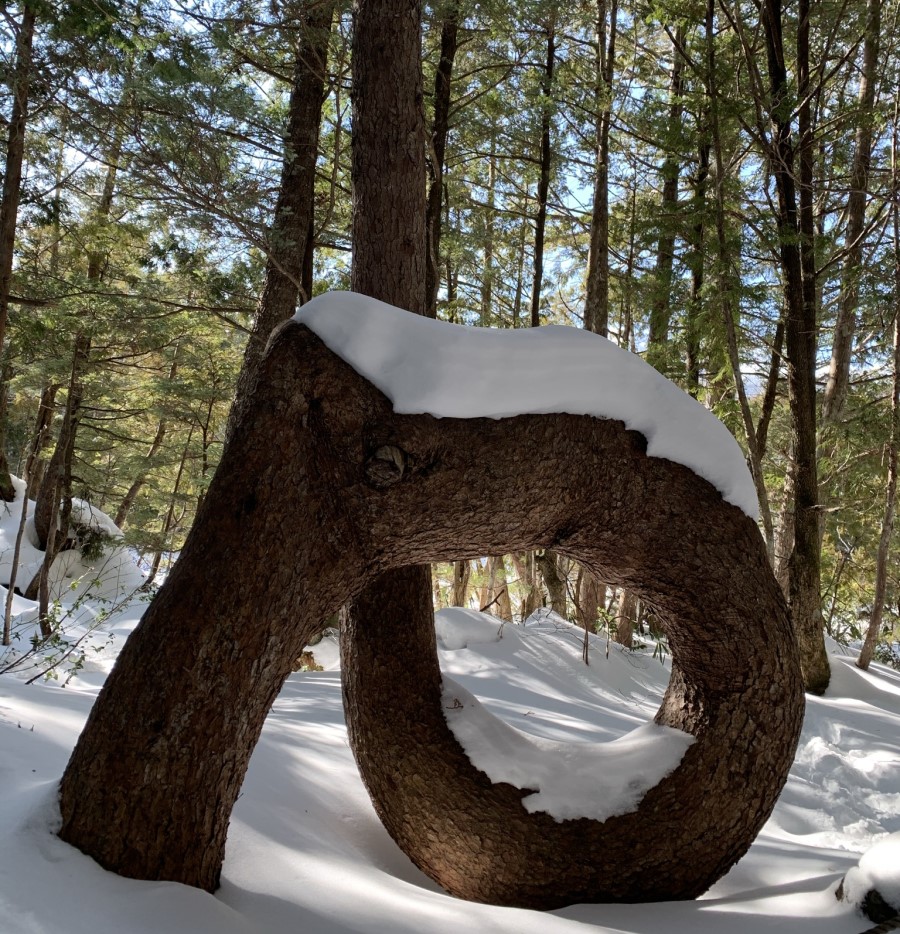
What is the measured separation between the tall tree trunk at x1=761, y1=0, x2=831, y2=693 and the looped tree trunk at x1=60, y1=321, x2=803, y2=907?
4989mm

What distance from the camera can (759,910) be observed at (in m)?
2.34

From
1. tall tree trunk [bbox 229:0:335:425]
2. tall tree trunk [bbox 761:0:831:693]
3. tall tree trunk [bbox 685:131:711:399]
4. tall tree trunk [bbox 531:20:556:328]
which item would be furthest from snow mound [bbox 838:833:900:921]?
tall tree trunk [bbox 531:20:556:328]

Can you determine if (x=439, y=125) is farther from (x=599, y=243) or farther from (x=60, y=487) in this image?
(x=60, y=487)

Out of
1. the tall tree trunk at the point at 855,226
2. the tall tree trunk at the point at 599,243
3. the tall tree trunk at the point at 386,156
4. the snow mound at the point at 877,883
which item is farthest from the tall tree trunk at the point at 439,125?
the snow mound at the point at 877,883

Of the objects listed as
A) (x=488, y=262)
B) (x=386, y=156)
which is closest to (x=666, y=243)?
(x=488, y=262)

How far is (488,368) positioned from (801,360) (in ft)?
20.7

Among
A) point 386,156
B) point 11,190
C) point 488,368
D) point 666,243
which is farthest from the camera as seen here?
point 666,243

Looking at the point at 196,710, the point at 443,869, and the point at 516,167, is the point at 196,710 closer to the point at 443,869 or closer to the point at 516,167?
the point at 443,869

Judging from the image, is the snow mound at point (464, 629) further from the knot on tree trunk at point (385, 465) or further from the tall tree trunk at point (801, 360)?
the knot on tree trunk at point (385, 465)

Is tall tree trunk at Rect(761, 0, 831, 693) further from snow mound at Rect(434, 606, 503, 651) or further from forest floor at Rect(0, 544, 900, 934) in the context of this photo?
snow mound at Rect(434, 606, 503, 651)

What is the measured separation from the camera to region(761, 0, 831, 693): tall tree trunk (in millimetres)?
7102

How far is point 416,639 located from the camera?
292cm

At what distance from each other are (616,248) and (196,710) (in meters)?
11.8

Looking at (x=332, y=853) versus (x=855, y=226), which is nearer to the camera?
(x=332, y=853)
